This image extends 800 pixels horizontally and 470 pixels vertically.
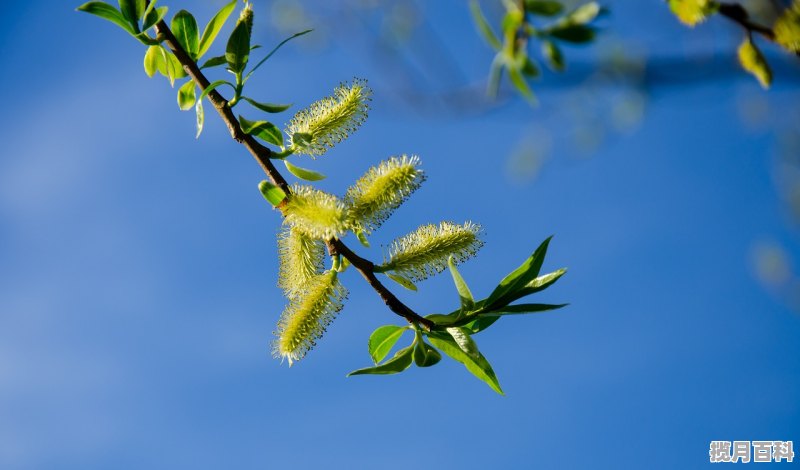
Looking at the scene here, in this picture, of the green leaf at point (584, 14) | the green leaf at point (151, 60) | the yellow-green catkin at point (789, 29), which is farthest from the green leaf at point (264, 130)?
the yellow-green catkin at point (789, 29)

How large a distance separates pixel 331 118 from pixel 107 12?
1.67ft

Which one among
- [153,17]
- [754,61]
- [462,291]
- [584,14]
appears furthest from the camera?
[462,291]

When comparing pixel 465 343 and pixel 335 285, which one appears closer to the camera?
pixel 465 343

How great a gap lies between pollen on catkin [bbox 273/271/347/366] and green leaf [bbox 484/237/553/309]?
341 mm

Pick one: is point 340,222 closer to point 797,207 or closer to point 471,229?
point 471,229

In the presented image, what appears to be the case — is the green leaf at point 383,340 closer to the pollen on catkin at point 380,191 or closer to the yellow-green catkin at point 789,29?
the pollen on catkin at point 380,191

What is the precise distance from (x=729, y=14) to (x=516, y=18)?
35 centimetres

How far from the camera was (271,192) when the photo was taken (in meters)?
1.43

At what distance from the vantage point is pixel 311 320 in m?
1.60

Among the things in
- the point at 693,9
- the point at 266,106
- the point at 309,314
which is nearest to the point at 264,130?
the point at 266,106

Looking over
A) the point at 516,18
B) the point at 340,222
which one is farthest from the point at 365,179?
the point at 516,18

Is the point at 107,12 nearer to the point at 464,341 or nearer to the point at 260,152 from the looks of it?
→ the point at 260,152

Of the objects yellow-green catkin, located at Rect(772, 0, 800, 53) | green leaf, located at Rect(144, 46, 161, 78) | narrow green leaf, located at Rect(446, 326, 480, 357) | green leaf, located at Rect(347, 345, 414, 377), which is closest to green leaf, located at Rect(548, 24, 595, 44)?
yellow-green catkin, located at Rect(772, 0, 800, 53)

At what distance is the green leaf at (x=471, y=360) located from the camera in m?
1.49
